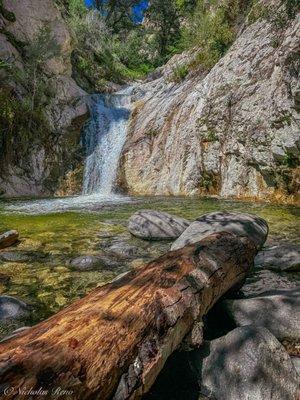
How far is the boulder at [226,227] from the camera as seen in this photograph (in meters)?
4.00

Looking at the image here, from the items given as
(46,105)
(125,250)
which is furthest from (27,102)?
(125,250)

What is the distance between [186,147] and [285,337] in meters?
10.5

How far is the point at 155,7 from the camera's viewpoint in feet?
97.5

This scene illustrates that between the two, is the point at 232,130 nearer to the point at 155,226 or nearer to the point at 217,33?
the point at 217,33

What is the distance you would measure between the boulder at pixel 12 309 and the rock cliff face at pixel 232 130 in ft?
23.7

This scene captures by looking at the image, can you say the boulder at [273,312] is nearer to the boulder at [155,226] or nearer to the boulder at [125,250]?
the boulder at [125,250]

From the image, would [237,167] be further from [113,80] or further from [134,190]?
[113,80]

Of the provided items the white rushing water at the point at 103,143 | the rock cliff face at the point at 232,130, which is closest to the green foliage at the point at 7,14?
the white rushing water at the point at 103,143

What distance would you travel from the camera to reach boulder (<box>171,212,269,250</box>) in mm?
3996

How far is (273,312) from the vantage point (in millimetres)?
2338

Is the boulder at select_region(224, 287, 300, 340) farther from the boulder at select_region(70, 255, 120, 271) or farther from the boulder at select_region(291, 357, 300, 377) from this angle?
the boulder at select_region(70, 255, 120, 271)

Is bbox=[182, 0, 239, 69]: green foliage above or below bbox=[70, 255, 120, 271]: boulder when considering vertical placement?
above

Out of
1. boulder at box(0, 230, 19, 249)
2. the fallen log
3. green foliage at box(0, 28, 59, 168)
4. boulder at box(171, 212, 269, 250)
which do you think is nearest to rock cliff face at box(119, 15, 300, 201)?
green foliage at box(0, 28, 59, 168)

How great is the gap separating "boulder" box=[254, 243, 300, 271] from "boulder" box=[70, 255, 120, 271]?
5.20 feet
